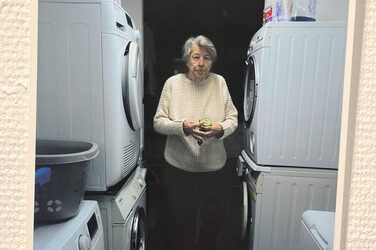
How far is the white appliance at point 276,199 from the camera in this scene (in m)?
1.40

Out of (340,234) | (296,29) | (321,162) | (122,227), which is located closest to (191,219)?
(122,227)

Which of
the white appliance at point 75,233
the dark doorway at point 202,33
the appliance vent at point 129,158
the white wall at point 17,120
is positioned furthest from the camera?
the appliance vent at point 129,158

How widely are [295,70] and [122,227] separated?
1254mm

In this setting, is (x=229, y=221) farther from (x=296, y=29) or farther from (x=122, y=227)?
(x=296, y=29)

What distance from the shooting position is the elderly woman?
50.2 inches

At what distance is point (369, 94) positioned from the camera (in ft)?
1.97

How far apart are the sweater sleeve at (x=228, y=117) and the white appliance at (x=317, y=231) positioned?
0.51 meters

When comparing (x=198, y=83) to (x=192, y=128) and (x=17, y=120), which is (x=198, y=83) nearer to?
(x=192, y=128)

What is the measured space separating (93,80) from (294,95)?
3.54 feet

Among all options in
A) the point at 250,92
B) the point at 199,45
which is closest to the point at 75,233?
the point at 199,45

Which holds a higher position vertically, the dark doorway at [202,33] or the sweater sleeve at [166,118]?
the dark doorway at [202,33]

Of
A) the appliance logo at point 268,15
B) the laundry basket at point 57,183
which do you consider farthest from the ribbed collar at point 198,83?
the laundry basket at point 57,183

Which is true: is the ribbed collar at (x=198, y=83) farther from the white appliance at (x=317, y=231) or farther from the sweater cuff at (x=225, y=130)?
the white appliance at (x=317, y=231)

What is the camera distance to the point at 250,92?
1426 millimetres
